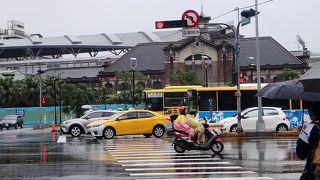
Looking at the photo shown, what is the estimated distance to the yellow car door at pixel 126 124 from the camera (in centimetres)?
2859

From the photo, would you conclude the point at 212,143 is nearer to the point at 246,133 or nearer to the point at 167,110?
the point at 246,133

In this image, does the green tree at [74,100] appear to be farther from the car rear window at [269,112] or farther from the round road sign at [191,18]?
the round road sign at [191,18]

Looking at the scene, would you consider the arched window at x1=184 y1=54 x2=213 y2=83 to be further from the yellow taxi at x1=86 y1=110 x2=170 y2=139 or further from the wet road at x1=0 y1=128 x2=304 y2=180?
the wet road at x1=0 y1=128 x2=304 y2=180

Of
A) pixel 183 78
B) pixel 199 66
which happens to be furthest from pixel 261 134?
pixel 199 66

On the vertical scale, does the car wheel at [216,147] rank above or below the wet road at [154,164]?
above

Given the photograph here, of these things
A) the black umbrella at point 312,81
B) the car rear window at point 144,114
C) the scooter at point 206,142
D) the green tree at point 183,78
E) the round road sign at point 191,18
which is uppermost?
the green tree at point 183,78

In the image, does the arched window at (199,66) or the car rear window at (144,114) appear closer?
the car rear window at (144,114)

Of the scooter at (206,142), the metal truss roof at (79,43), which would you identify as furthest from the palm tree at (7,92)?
the scooter at (206,142)

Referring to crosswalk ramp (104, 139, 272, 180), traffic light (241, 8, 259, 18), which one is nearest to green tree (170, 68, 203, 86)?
traffic light (241, 8, 259, 18)

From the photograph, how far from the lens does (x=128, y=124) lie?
28.6m

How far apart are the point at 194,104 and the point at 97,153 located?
15.3 m

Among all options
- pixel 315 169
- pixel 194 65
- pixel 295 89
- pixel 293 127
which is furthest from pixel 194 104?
pixel 194 65

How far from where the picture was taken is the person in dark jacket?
6934 mm

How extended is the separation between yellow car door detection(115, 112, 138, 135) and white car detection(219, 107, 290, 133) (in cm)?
498
